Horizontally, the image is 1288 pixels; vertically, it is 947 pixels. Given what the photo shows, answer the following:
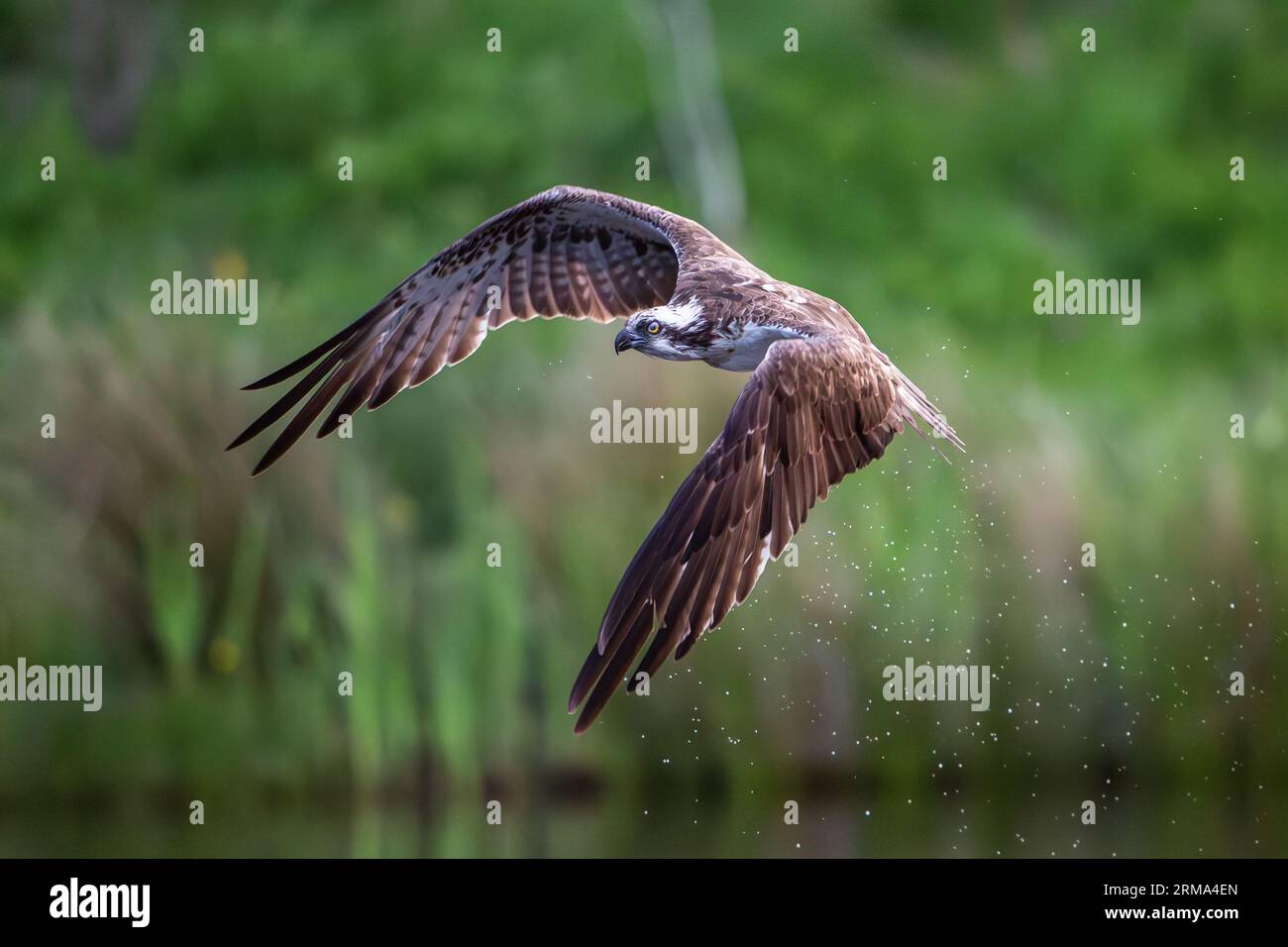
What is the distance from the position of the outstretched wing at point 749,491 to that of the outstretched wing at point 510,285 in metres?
1.57

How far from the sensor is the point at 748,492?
8.70 meters

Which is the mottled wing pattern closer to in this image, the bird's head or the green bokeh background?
the bird's head

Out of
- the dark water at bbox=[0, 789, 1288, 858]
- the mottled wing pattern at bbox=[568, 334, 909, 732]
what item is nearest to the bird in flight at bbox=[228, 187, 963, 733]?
the mottled wing pattern at bbox=[568, 334, 909, 732]

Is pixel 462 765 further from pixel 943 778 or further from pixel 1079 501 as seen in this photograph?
pixel 1079 501

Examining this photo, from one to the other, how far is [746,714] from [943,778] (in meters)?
1.30

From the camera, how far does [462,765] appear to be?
13.2 metres

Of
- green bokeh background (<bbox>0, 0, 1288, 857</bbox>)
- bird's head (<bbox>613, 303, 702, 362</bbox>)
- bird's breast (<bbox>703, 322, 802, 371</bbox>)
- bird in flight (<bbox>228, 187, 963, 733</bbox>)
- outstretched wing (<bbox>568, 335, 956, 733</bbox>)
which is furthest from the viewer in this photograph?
green bokeh background (<bbox>0, 0, 1288, 857</bbox>)

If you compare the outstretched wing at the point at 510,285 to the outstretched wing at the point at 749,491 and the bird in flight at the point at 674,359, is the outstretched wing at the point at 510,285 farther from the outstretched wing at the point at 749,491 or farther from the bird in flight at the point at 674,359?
the outstretched wing at the point at 749,491

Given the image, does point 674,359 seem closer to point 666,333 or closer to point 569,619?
point 666,333

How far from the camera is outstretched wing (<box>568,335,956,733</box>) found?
810 cm

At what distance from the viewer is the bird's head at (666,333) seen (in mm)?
9891

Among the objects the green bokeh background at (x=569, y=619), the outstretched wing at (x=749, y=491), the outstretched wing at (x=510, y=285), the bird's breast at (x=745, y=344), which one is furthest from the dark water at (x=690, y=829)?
the outstretched wing at (x=749, y=491)

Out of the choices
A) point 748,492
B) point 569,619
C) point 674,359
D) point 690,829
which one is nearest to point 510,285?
point 674,359

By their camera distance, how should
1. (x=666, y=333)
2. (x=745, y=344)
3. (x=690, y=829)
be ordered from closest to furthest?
(x=745, y=344), (x=666, y=333), (x=690, y=829)
